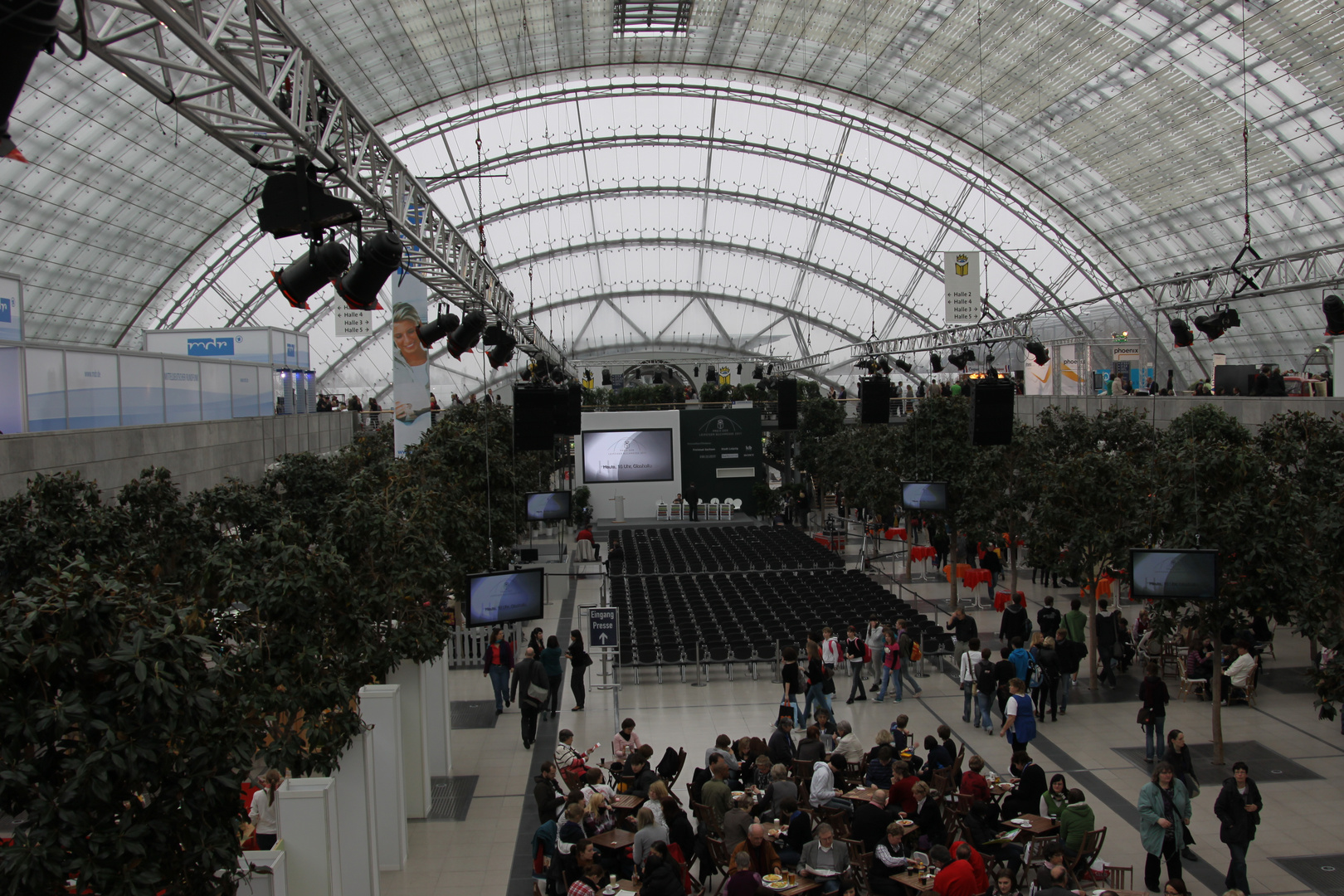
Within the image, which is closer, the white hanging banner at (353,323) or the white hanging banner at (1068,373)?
the white hanging banner at (353,323)

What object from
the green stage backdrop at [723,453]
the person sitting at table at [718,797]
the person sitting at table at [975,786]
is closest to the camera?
the person sitting at table at [718,797]

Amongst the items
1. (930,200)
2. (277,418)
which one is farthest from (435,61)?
(930,200)

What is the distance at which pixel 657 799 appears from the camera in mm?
9547

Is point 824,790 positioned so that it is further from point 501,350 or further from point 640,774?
point 501,350

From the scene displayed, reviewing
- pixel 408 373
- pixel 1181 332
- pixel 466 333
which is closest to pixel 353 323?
pixel 408 373

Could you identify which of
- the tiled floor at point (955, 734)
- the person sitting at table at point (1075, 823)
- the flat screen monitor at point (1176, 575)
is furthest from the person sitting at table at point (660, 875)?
the flat screen monitor at point (1176, 575)

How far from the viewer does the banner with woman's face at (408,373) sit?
24.7 metres

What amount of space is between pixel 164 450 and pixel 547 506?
10.9 m

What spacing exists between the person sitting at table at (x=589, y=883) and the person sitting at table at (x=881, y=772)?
341cm

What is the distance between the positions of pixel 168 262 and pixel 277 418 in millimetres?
25556

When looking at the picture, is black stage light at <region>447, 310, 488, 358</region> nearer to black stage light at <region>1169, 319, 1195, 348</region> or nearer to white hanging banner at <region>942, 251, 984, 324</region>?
black stage light at <region>1169, 319, 1195, 348</region>

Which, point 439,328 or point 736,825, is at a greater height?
point 439,328

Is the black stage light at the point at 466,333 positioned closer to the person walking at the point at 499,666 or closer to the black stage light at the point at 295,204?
the person walking at the point at 499,666

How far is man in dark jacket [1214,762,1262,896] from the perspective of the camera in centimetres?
916
